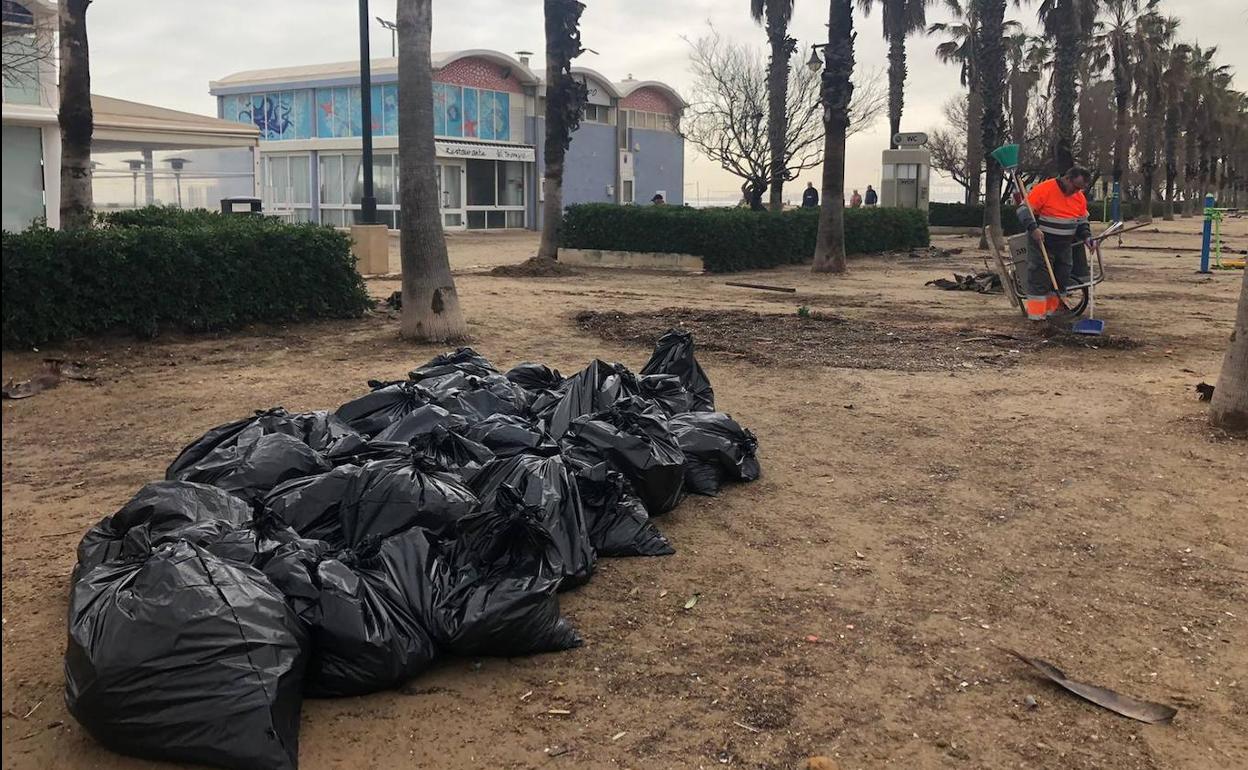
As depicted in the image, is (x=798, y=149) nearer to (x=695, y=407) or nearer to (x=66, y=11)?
(x=66, y=11)

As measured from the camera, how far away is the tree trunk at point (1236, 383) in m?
6.36

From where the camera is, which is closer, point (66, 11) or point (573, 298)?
point (66, 11)

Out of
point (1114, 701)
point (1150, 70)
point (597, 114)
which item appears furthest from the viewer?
point (1150, 70)

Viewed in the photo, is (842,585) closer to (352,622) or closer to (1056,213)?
(352,622)

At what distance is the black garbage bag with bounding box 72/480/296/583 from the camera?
11.1 ft

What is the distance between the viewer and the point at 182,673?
8.90ft

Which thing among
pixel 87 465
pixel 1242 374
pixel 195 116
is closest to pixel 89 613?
pixel 87 465

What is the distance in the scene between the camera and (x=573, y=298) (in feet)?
47.3

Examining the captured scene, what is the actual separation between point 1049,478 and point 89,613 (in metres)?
4.80

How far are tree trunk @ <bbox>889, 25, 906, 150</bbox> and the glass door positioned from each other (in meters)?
14.6

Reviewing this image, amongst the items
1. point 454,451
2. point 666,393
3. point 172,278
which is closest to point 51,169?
point 172,278

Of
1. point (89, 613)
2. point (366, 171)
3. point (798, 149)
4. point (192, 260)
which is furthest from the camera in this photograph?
point (798, 149)

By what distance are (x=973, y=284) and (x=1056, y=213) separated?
5472mm

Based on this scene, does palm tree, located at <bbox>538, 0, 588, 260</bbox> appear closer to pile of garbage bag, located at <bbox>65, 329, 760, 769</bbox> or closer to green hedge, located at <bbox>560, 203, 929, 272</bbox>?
green hedge, located at <bbox>560, 203, 929, 272</bbox>
